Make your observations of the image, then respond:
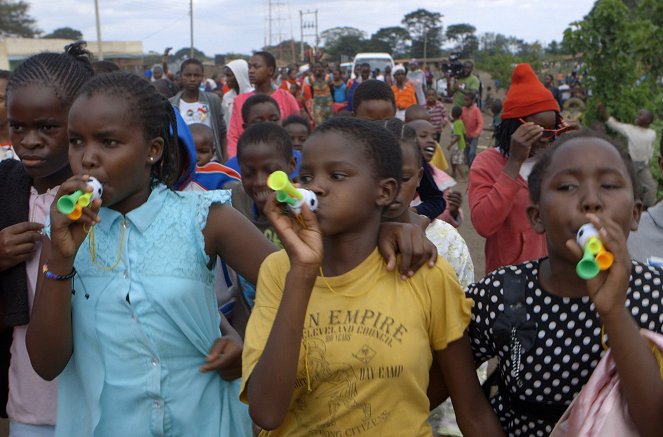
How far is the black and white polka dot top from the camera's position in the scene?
179 cm

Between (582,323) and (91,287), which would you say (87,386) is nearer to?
(91,287)

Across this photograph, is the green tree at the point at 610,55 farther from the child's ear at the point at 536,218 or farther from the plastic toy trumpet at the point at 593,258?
the plastic toy trumpet at the point at 593,258

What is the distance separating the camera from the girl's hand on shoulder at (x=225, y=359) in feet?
6.47

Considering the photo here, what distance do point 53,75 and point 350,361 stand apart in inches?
54.0

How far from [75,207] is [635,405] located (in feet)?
4.75

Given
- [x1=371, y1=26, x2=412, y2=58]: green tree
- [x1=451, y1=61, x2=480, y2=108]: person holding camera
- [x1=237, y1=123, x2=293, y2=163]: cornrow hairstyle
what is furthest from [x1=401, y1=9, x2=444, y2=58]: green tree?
[x1=237, y1=123, x2=293, y2=163]: cornrow hairstyle

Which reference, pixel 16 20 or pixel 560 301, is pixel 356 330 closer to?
pixel 560 301

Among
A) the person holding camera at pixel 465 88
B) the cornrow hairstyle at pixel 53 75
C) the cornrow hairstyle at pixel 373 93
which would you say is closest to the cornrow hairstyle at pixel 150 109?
the cornrow hairstyle at pixel 53 75

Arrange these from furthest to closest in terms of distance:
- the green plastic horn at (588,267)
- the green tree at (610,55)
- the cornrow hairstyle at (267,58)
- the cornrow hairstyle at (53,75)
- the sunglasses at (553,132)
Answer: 1. the green tree at (610,55)
2. the cornrow hairstyle at (267,58)
3. the sunglasses at (553,132)
4. the cornrow hairstyle at (53,75)
5. the green plastic horn at (588,267)

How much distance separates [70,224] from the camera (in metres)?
1.78

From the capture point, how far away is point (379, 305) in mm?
1816

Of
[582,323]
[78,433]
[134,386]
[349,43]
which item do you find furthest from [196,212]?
[349,43]

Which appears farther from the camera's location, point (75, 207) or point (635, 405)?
point (75, 207)

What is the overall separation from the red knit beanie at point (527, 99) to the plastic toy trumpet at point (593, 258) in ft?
6.85
